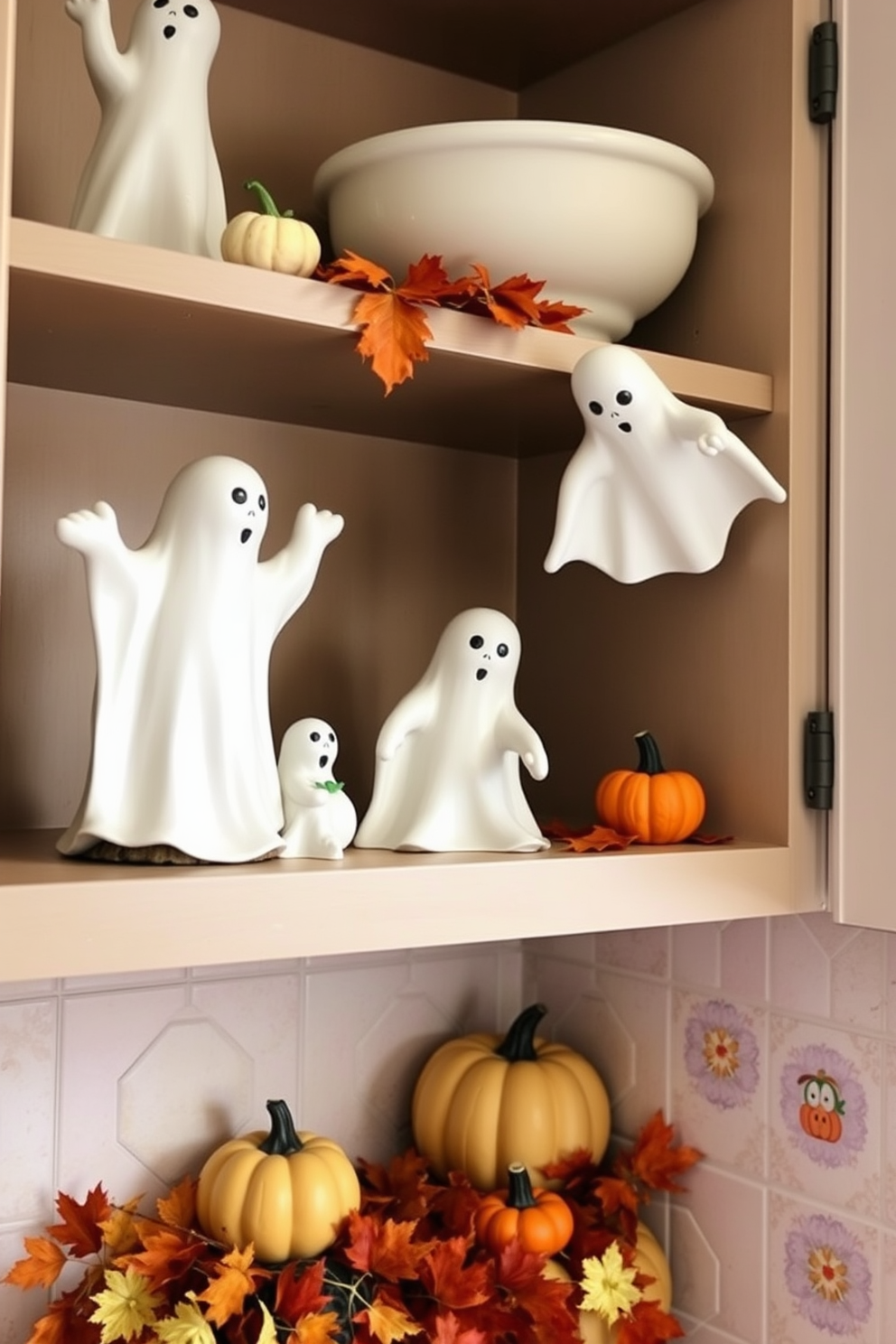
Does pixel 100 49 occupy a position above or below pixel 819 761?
above

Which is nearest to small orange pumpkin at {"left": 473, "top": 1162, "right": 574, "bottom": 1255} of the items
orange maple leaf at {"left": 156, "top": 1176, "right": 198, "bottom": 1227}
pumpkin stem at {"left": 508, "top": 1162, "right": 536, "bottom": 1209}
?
pumpkin stem at {"left": 508, "top": 1162, "right": 536, "bottom": 1209}

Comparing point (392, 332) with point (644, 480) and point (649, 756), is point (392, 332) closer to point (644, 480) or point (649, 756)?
point (644, 480)

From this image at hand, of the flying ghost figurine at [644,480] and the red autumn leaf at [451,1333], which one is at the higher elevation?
the flying ghost figurine at [644,480]

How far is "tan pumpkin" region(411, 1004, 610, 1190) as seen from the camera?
1.17 m

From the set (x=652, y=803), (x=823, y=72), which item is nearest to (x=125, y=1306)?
(x=652, y=803)

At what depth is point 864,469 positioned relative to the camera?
96 cm

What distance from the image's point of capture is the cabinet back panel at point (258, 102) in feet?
3.45

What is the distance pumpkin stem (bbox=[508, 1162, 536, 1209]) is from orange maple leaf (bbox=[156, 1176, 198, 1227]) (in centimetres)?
25

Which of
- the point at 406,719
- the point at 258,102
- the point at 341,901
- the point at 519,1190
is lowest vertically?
the point at 519,1190

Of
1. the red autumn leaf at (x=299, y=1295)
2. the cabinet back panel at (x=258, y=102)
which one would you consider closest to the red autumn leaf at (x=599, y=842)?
the red autumn leaf at (x=299, y=1295)

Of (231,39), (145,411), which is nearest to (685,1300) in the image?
(145,411)

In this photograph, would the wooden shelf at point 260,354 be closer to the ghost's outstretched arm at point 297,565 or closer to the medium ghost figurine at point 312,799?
the ghost's outstretched arm at point 297,565

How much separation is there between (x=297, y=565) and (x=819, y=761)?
0.38 meters

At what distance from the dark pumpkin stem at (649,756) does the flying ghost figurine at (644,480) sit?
11cm
